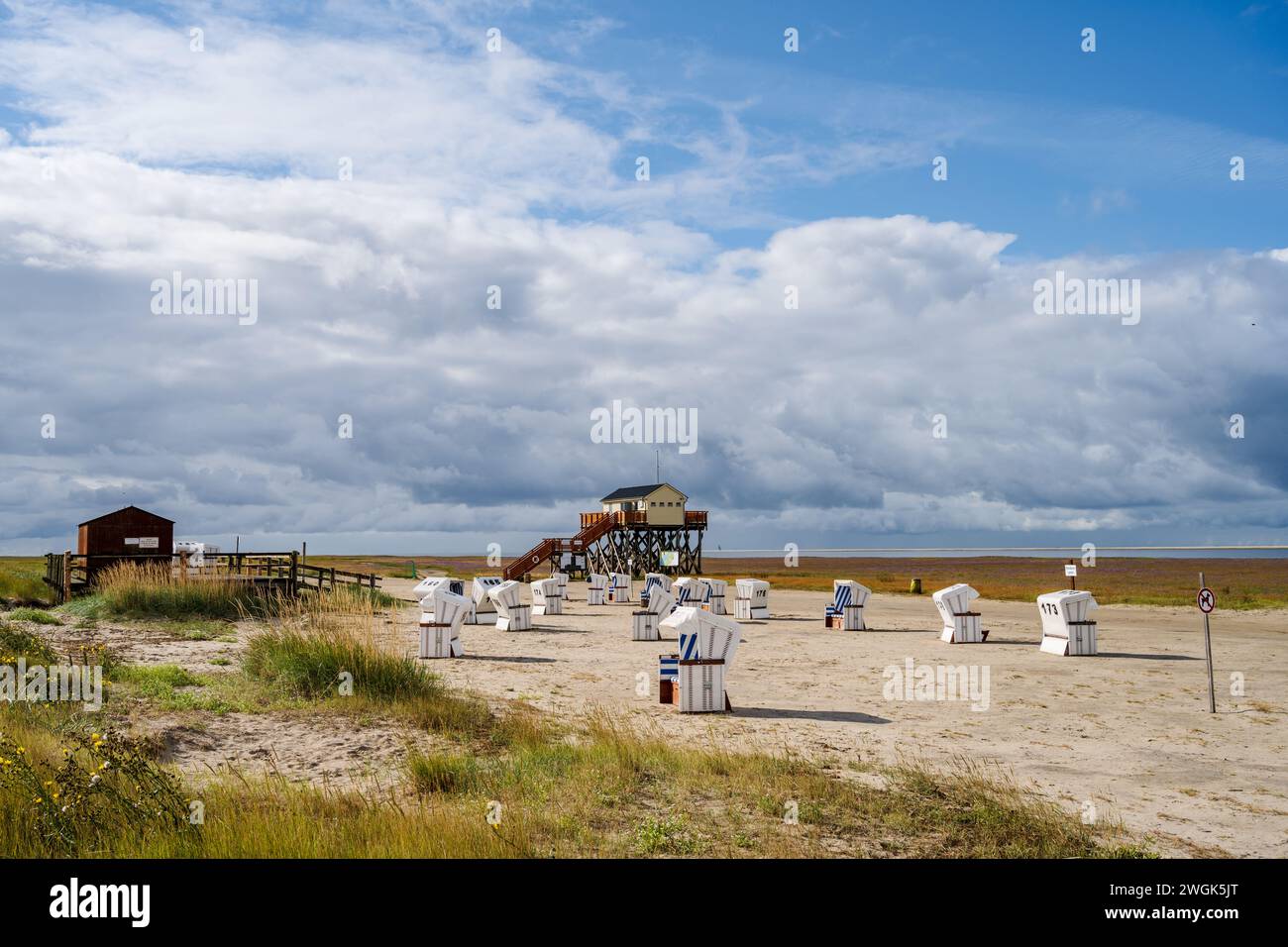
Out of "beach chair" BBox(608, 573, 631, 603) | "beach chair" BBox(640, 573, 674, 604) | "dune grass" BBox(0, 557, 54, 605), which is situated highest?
"beach chair" BBox(640, 573, 674, 604)

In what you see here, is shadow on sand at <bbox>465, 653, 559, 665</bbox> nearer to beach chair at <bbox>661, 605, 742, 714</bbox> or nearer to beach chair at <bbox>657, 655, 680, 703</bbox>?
beach chair at <bbox>657, 655, 680, 703</bbox>

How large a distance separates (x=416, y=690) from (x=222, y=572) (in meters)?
22.1

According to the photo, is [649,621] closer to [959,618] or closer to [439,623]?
[439,623]

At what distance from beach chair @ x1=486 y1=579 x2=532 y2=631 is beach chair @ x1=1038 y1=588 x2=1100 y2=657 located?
13.5 metres

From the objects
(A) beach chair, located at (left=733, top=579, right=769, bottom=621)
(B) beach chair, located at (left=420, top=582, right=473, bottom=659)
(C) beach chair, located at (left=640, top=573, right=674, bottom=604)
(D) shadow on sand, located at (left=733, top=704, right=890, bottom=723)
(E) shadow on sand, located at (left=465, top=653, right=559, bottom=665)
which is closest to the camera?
(D) shadow on sand, located at (left=733, top=704, right=890, bottom=723)

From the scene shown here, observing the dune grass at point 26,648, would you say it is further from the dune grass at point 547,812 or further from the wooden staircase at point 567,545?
the wooden staircase at point 567,545

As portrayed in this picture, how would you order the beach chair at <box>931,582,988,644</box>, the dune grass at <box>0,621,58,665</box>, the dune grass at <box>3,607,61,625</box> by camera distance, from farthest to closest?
1. the dune grass at <box>3,607,61,625</box>
2. the beach chair at <box>931,582,988,644</box>
3. the dune grass at <box>0,621,58,665</box>

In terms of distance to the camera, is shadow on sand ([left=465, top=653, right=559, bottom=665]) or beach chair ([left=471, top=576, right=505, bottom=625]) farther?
beach chair ([left=471, top=576, right=505, bottom=625])

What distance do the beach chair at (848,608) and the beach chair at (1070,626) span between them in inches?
258

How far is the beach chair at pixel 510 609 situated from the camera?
26.2 meters

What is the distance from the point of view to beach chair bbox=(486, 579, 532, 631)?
2622 centimetres

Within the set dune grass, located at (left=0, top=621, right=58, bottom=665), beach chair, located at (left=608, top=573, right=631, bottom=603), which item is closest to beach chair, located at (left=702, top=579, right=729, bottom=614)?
A: beach chair, located at (left=608, top=573, right=631, bottom=603)

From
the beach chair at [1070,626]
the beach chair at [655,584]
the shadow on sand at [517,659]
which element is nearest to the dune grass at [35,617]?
the shadow on sand at [517,659]

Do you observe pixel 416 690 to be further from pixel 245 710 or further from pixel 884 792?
pixel 884 792
